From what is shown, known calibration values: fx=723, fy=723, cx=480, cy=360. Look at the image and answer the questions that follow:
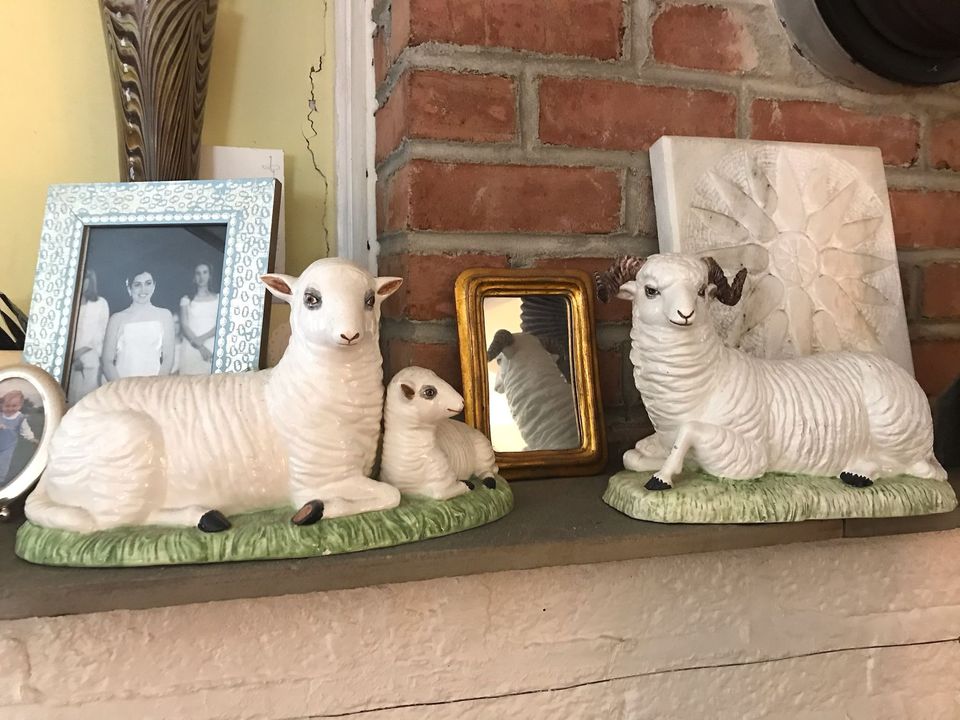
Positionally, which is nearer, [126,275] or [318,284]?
[318,284]

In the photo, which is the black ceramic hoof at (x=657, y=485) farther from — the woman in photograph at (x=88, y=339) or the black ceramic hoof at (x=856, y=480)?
the woman in photograph at (x=88, y=339)

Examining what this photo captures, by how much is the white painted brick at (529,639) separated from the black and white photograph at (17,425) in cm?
14

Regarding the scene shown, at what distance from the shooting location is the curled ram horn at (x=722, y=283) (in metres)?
0.67

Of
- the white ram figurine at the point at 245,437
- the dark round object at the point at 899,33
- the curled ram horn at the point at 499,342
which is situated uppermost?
the dark round object at the point at 899,33

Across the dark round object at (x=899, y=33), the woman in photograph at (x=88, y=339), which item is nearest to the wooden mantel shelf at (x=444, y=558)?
the woman in photograph at (x=88, y=339)

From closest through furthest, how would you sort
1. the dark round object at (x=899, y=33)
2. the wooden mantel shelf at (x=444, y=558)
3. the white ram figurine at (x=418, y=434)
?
the wooden mantel shelf at (x=444, y=558), the white ram figurine at (x=418, y=434), the dark round object at (x=899, y=33)

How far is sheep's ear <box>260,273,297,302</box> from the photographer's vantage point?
60cm

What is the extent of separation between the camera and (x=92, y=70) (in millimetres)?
859

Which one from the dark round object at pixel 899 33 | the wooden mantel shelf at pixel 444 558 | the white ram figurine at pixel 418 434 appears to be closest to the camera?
the wooden mantel shelf at pixel 444 558

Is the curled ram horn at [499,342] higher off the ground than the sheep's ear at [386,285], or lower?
lower

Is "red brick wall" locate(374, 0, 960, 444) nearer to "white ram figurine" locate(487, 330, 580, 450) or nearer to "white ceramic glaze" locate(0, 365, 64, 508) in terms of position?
"white ram figurine" locate(487, 330, 580, 450)

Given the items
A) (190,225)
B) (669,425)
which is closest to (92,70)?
(190,225)

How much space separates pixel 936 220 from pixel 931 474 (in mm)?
447

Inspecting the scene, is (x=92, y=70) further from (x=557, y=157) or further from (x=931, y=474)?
(x=931, y=474)
